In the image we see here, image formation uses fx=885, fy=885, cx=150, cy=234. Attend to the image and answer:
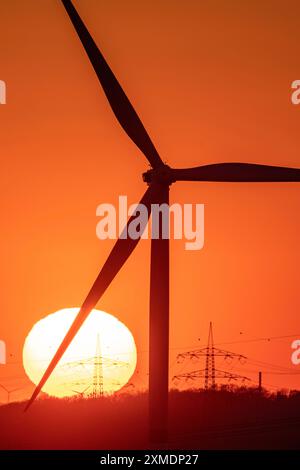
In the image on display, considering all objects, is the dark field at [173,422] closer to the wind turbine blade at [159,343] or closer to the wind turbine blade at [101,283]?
the wind turbine blade at [159,343]

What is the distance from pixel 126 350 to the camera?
41188 mm

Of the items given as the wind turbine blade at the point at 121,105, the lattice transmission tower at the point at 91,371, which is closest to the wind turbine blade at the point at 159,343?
the wind turbine blade at the point at 121,105

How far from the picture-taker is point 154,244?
A: 98.7 feet

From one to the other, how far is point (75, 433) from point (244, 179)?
1422 cm

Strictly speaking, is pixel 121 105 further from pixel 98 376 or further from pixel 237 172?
pixel 98 376

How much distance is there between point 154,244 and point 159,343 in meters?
3.54

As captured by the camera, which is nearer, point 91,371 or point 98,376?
point 98,376

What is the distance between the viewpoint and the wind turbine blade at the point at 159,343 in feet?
93.6


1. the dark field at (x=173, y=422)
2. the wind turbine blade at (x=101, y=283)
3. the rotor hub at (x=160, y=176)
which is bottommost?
the dark field at (x=173, y=422)

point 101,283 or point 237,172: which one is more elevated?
point 237,172

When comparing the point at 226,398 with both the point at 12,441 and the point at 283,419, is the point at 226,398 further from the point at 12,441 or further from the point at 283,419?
the point at 12,441

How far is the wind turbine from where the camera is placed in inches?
1126

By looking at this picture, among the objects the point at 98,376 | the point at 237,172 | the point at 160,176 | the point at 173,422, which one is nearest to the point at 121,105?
the point at 160,176

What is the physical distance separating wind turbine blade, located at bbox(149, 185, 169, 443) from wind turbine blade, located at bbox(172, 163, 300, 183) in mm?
1614
